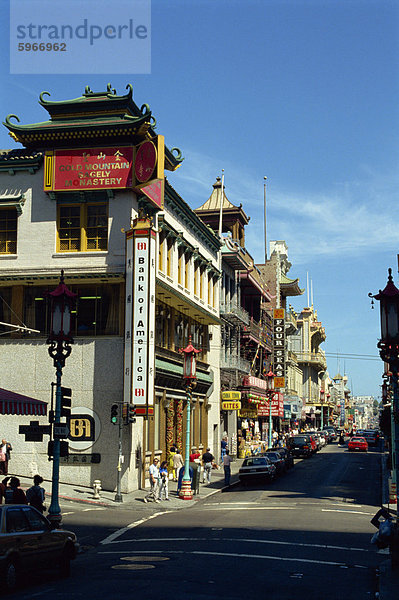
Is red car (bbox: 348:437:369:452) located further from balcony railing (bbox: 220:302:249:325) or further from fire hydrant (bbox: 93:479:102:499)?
fire hydrant (bbox: 93:479:102:499)

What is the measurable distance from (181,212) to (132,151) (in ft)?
29.4

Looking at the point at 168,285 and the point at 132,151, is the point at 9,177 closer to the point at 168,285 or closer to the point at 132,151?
the point at 132,151

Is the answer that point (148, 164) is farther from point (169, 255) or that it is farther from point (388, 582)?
point (388, 582)

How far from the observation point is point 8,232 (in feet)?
121

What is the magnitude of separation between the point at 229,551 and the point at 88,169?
22.2 m

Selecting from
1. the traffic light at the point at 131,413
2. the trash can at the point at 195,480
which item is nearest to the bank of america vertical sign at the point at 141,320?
the traffic light at the point at 131,413

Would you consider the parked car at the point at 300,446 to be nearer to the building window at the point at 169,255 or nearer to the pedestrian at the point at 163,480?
the building window at the point at 169,255

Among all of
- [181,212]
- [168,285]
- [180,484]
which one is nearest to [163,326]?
[168,285]

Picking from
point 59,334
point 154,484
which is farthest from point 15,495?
point 154,484

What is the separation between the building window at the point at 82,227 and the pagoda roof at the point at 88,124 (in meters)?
3.20

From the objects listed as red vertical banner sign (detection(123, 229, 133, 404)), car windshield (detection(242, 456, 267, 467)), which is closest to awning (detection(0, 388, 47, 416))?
red vertical banner sign (detection(123, 229, 133, 404))

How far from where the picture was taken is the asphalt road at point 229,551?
13.8m

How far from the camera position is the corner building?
34.3 m

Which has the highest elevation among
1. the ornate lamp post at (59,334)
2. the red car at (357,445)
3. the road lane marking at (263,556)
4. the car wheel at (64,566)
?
the ornate lamp post at (59,334)
